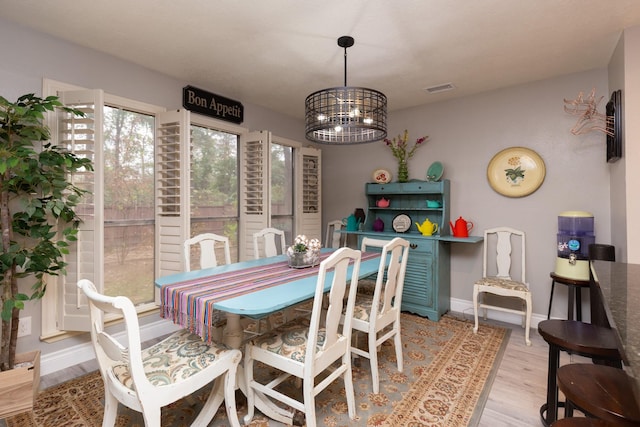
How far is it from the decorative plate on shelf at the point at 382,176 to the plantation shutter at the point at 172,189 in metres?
2.37

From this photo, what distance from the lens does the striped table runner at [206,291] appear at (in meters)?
1.63

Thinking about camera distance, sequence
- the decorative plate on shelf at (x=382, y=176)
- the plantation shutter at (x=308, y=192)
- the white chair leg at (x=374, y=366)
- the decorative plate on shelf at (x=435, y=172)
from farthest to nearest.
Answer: the plantation shutter at (x=308, y=192) → the decorative plate on shelf at (x=382, y=176) → the decorative plate on shelf at (x=435, y=172) → the white chair leg at (x=374, y=366)

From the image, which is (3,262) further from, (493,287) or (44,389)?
(493,287)

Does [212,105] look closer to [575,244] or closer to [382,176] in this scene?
[382,176]

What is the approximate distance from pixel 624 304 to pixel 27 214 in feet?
10.9

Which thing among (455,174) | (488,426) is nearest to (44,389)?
(488,426)

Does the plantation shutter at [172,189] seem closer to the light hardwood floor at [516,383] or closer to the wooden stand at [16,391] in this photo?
the light hardwood floor at [516,383]

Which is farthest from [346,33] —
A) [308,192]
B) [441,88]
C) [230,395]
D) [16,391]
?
[16,391]

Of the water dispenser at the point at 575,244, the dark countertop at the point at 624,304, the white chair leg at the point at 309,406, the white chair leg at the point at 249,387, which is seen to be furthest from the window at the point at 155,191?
the dark countertop at the point at 624,304

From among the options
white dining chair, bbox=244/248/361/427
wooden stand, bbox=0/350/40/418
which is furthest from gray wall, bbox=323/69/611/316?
wooden stand, bbox=0/350/40/418

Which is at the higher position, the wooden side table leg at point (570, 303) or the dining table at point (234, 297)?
the dining table at point (234, 297)

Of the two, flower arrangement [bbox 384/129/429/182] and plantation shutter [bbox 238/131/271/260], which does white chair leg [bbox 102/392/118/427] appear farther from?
flower arrangement [bbox 384/129/429/182]

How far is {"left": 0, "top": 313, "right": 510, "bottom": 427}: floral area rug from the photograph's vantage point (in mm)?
1865

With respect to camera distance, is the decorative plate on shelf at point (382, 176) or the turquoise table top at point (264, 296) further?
the decorative plate on shelf at point (382, 176)
